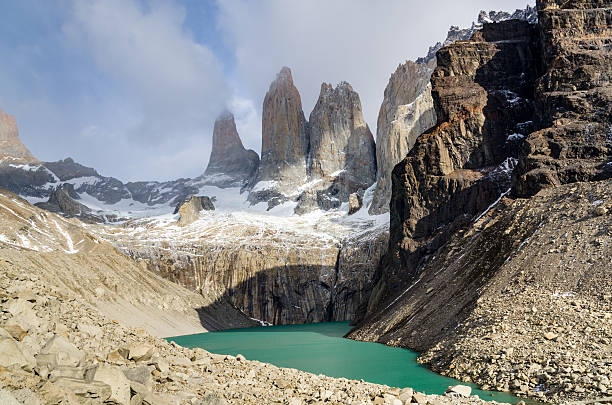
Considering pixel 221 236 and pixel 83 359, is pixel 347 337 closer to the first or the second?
pixel 83 359

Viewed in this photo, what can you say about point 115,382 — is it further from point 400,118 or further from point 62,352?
point 400,118

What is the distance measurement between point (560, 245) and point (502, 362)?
48.4ft

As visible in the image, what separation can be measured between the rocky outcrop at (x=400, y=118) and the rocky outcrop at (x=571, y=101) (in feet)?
226

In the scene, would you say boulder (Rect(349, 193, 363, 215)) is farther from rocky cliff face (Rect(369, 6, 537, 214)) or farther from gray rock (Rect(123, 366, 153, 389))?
gray rock (Rect(123, 366, 153, 389))

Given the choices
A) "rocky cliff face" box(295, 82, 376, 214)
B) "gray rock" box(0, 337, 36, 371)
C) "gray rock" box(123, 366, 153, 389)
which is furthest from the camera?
"rocky cliff face" box(295, 82, 376, 214)

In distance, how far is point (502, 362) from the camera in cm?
2609

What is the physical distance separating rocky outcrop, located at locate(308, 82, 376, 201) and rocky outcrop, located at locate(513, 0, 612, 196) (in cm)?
11729

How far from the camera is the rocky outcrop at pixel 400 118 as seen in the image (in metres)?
143

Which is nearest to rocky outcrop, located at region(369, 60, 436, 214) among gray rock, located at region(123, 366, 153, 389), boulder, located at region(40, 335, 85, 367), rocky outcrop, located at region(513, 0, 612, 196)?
rocky outcrop, located at region(513, 0, 612, 196)

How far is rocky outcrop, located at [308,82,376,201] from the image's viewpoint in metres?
188

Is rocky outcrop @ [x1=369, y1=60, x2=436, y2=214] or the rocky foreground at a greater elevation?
rocky outcrop @ [x1=369, y1=60, x2=436, y2=214]

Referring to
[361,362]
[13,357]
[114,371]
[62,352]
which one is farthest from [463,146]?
[13,357]

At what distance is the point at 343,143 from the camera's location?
196 meters

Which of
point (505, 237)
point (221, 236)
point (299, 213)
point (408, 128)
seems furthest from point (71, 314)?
point (299, 213)
